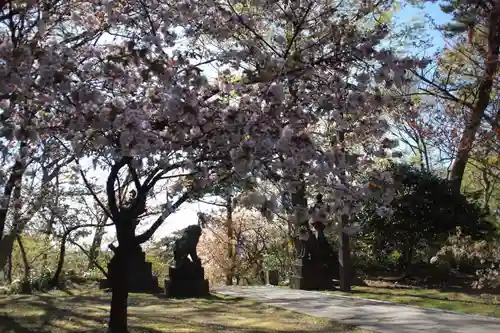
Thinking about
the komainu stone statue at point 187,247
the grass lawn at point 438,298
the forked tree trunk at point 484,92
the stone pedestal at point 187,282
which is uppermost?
the forked tree trunk at point 484,92

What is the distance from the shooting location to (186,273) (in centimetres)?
1147

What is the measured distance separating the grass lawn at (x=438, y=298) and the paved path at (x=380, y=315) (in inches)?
18.1

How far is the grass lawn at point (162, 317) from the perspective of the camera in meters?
6.95

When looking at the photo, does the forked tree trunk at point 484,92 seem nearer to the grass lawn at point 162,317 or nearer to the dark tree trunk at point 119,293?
the grass lawn at point 162,317

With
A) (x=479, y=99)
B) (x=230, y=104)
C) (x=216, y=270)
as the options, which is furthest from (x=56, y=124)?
(x=216, y=270)

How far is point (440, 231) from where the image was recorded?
12555 mm

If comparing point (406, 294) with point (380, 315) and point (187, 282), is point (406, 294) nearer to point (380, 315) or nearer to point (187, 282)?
point (380, 315)

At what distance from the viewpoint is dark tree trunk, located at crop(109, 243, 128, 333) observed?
6285 millimetres

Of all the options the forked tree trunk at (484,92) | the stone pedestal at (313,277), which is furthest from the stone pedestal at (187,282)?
the forked tree trunk at (484,92)

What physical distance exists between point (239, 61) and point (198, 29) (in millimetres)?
637

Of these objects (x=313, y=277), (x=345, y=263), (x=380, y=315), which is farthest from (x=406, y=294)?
(x=380, y=315)

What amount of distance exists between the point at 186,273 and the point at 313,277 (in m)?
3.04

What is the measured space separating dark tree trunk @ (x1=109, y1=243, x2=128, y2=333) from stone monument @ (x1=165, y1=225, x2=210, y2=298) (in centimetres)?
501

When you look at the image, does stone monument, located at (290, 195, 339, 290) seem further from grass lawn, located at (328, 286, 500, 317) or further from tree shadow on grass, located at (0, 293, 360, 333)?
tree shadow on grass, located at (0, 293, 360, 333)
